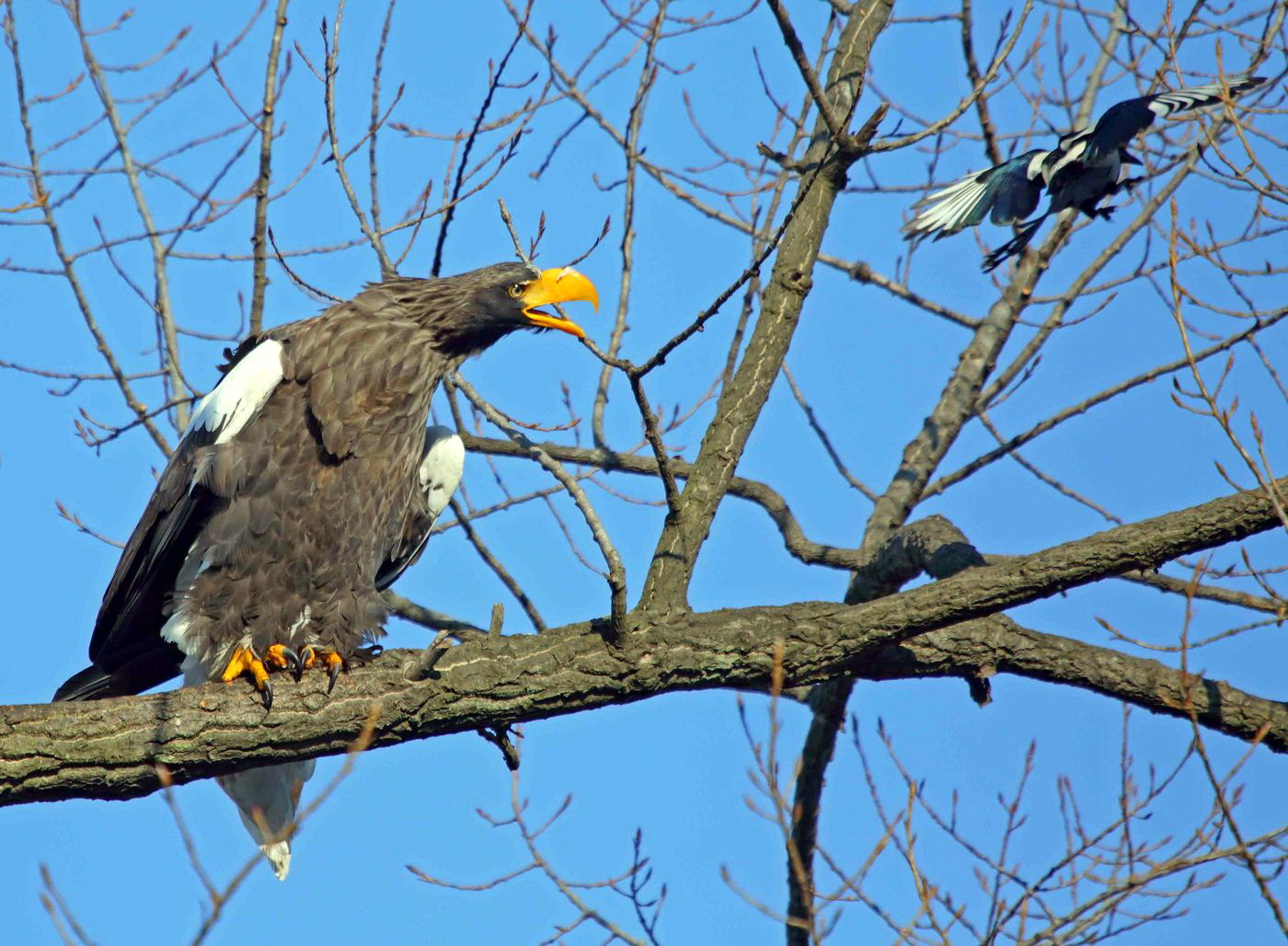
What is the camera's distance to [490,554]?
199 inches

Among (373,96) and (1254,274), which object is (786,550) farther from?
(373,96)

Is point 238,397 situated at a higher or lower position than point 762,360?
lower

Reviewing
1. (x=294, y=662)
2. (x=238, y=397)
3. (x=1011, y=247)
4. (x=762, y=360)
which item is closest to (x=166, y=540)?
(x=238, y=397)

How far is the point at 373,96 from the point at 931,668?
9.96ft

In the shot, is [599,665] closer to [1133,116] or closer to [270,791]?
[270,791]

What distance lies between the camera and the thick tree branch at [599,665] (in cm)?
321

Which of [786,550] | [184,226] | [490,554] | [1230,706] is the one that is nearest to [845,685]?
[786,550]

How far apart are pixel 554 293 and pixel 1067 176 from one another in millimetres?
1732

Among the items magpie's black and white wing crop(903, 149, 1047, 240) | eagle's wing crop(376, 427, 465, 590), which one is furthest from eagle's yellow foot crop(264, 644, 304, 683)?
magpie's black and white wing crop(903, 149, 1047, 240)

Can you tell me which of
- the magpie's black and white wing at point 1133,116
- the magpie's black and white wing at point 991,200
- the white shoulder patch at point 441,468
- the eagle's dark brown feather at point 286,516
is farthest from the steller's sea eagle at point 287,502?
the magpie's black and white wing at point 1133,116

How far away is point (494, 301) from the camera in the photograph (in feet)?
14.9

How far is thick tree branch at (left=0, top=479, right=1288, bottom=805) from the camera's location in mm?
3205

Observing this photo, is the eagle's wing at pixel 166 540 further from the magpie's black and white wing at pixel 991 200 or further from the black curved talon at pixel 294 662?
the magpie's black and white wing at pixel 991 200

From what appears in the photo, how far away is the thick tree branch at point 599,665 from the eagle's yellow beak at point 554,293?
151 cm
